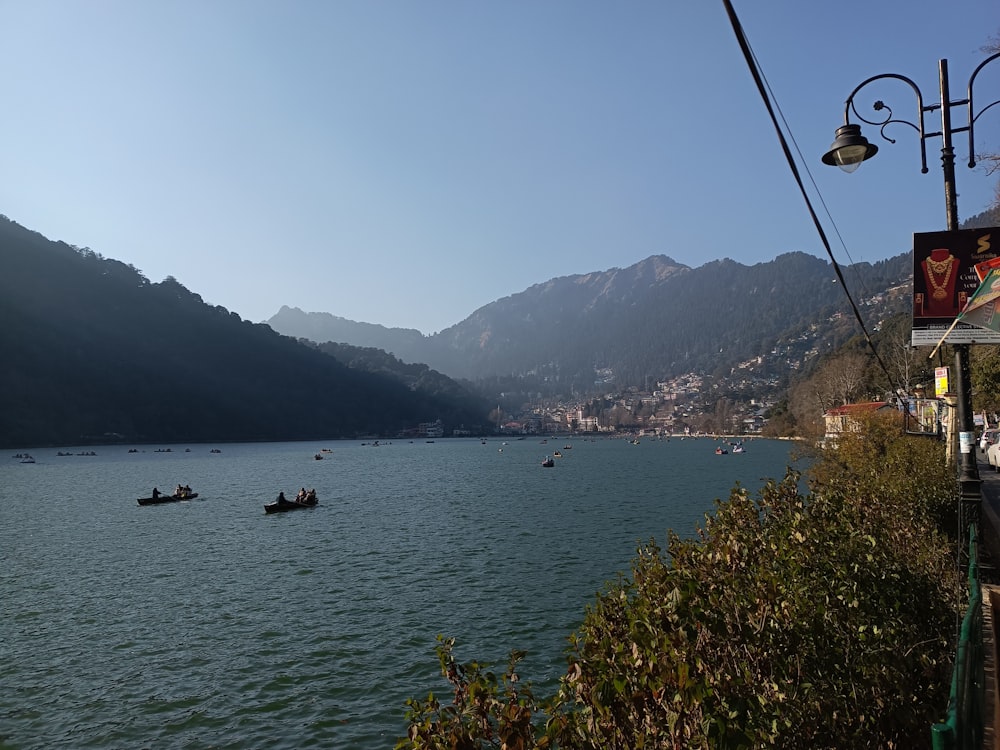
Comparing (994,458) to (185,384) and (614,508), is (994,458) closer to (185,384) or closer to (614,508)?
(614,508)

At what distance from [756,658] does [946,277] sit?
792 cm

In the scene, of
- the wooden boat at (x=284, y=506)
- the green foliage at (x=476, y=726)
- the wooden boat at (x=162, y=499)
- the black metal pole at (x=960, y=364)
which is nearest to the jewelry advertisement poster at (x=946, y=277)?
the black metal pole at (x=960, y=364)

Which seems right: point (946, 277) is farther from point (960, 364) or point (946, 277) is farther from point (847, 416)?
point (847, 416)

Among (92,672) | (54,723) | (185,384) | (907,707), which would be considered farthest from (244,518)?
(185,384)

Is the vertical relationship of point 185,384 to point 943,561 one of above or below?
above

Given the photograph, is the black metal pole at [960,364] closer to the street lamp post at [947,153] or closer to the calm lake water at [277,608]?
the street lamp post at [947,153]

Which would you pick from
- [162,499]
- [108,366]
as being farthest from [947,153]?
[108,366]

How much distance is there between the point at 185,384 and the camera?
170875mm

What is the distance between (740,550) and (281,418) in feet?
647

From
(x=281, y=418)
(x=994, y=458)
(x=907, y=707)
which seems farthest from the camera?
(x=281, y=418)

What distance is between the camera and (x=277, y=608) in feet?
59.2

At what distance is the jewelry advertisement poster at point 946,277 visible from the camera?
9.24 meters

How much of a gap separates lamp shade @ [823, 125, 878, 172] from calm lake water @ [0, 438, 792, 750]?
5843mm

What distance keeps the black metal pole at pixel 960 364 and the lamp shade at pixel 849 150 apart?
2.10 meters
